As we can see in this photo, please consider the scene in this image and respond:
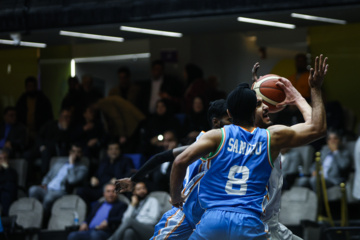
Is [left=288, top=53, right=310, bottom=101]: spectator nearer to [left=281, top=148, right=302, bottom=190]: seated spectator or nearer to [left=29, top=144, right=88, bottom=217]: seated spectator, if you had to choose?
[left=281, top=148, right=302, bottom=190]: seated spectator

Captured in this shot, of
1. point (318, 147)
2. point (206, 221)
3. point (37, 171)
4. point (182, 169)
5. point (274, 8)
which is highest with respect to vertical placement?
point (274, 8)

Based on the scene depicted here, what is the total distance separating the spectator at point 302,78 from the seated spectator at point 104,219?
3696 millimetres

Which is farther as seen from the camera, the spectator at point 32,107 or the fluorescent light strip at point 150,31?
the spectator at point 32,107

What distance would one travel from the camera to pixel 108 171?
44.0 ft

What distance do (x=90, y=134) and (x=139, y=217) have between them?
299cm

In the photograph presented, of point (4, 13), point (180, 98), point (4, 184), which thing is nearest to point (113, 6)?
point (4, 13)

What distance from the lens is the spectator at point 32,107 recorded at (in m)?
15.9

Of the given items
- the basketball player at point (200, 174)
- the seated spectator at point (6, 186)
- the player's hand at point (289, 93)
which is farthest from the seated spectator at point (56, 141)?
the player's hand at point (289, 93)

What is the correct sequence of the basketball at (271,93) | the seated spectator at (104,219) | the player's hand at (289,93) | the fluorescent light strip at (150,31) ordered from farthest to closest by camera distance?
the fluorescent light strip at (150,31) < the seated spectator at (104,219) < the basketball at (271,93) < the player's hand at (289,93)

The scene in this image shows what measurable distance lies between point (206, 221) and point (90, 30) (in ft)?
35.6

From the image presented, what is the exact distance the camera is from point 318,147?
13.1 m

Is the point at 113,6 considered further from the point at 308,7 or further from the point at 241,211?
the point at 241,211

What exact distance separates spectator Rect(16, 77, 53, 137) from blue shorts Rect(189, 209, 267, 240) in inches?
442

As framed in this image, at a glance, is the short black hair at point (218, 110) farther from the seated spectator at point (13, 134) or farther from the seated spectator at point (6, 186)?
the seated spectator at point (13, 134)
